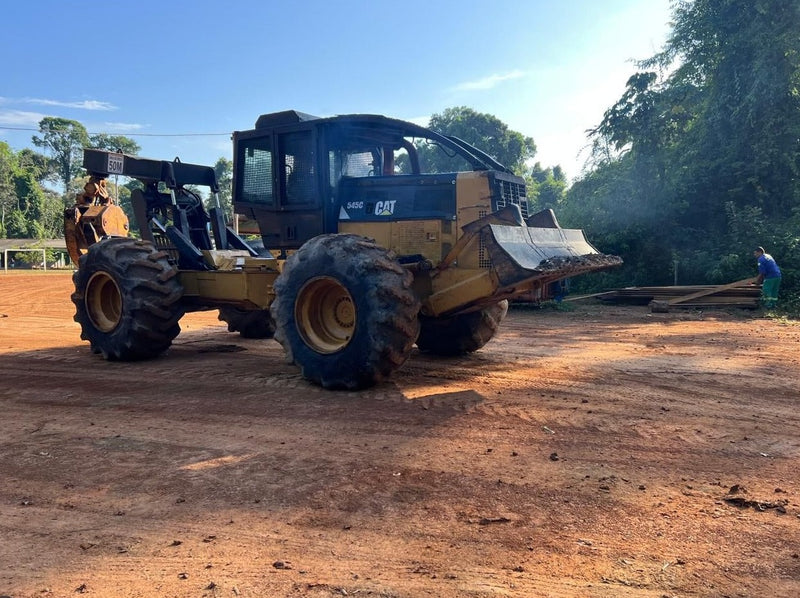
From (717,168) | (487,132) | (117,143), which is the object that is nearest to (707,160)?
(717,168)

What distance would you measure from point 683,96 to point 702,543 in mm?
23676

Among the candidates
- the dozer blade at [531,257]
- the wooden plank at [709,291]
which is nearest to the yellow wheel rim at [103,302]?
the dozer blade at [531,257]

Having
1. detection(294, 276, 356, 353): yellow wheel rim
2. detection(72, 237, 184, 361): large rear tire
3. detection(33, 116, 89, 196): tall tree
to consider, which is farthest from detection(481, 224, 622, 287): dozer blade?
detection(33, 116, 89, 196): tall tree

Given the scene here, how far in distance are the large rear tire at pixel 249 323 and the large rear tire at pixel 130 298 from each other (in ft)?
7.54

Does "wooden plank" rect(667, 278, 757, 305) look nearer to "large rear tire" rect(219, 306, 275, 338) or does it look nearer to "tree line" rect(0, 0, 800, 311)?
"tree line" rect(0, 0, 800, 311)

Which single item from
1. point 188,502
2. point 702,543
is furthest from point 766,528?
point 188,502

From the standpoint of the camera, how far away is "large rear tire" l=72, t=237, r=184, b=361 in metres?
8.15

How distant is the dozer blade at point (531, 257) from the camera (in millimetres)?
6254

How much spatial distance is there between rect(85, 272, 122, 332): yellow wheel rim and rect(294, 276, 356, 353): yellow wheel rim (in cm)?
333

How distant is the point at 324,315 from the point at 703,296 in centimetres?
1261

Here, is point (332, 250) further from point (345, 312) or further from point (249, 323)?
point (249, 323)

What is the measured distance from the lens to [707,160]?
67.1ft

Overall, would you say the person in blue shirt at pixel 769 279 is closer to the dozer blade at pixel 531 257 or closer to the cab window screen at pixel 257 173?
the dozer blade at pixel 531 257

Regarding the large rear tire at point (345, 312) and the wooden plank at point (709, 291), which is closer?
the large rear tire at point (345, 312)
